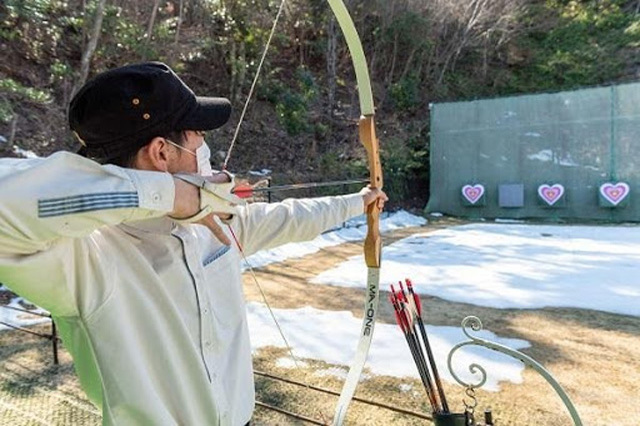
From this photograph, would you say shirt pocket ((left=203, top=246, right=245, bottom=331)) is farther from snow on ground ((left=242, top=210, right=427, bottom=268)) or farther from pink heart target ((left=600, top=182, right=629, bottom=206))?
pink heart target ((left=600, top=182, right=629, bottom=206))

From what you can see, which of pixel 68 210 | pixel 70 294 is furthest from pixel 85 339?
pixel 68 210

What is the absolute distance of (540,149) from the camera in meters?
9.15

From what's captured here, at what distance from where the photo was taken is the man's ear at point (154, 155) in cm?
68

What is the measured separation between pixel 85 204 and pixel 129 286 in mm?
177

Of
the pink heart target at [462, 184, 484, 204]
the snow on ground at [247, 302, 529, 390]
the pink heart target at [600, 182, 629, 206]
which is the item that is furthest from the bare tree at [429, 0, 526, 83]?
the snow on ground at [247, 302, 529, 390]

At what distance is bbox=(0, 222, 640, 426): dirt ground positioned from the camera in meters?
1.71

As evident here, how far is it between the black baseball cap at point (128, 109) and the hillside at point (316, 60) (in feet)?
13.5

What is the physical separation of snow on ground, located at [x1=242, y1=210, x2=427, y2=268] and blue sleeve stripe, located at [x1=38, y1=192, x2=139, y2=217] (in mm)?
2997

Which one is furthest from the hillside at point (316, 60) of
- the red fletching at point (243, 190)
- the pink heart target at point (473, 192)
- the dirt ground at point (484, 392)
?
the red fletching at point (243, 190)

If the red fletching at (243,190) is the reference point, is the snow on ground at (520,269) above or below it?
below

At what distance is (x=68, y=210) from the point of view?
490 mm

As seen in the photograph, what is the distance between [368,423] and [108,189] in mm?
1437

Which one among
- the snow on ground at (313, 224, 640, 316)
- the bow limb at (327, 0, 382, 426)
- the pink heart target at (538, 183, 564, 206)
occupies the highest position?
the bow limb at (327, 0, 382, 426)

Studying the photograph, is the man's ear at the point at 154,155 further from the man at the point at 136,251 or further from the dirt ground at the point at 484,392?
the dirt ground at the point at 484,392
